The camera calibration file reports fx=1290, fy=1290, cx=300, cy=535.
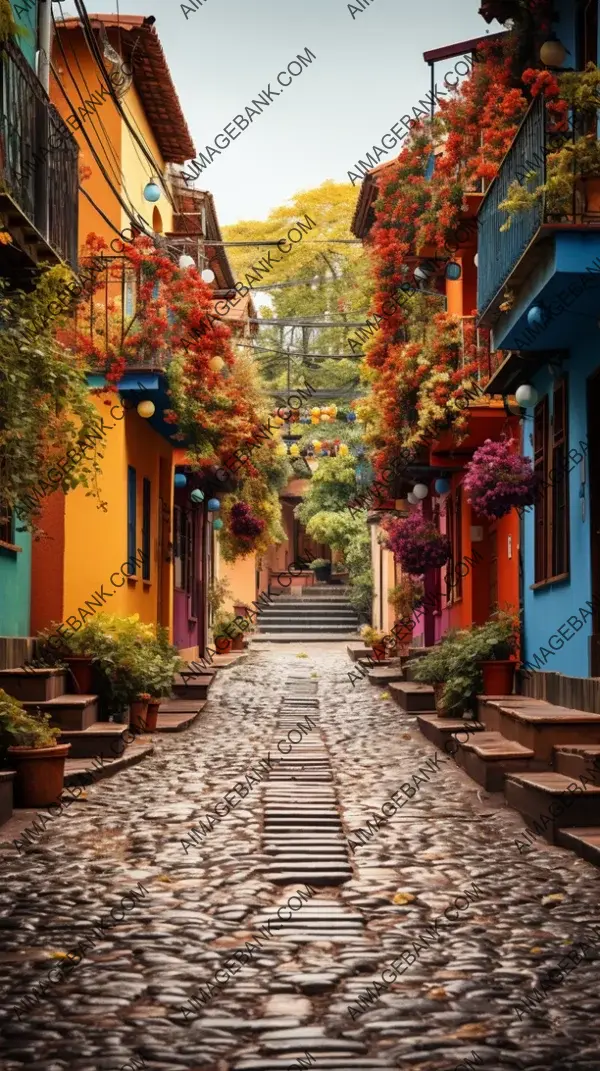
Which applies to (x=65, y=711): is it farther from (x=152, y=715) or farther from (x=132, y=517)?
(x=132, y=517)

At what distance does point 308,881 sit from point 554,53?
860 cm

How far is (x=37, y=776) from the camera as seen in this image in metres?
9.52

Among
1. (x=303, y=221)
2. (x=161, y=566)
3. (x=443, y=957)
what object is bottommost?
(x=443, y=957)

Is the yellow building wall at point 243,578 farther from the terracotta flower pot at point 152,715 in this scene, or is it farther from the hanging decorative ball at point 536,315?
the hanging decorative ball at point 536,315

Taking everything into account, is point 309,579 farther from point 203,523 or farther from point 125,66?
point 125,66

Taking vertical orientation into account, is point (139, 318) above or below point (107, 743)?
above

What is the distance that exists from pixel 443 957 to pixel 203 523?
942 inches

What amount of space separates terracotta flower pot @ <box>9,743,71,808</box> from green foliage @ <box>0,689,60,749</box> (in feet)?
0.33

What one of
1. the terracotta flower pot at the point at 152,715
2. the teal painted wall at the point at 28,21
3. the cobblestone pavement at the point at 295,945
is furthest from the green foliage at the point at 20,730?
the teal painted wall at the point at 28,21

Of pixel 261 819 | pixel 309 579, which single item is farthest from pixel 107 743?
pixel 309 579

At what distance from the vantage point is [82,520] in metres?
16.3

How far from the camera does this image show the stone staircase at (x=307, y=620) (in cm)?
3522

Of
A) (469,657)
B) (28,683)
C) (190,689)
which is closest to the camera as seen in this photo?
(28,683)

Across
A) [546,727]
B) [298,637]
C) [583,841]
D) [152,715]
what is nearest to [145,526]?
[152,715]
